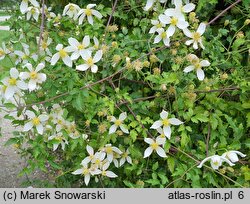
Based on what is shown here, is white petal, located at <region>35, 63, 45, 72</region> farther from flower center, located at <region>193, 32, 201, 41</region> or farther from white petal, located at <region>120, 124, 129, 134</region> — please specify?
flower center, located at <region>193, 32, 201, 41</region>

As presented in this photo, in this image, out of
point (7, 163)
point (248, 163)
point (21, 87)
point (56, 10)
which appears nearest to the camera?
point (21, 87)

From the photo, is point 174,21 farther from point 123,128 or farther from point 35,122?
point 35,122

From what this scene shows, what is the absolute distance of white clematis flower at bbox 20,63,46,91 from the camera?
1392 mm

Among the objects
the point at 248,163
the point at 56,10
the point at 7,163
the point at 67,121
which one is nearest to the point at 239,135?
the point at 248,163

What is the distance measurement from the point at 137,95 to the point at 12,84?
523mm

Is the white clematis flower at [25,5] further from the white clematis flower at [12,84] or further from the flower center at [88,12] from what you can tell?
the white clematis flower at [12,84]

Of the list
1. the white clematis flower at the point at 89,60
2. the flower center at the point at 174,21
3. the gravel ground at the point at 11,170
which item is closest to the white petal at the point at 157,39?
the flower center at the point at 174,21

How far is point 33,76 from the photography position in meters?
1.41

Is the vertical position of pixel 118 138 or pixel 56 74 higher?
pixel 56 74

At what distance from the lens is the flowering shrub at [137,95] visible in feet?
5.02

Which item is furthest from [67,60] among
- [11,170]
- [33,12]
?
[11,170]

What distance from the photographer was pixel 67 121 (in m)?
1.64

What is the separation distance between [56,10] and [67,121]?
74 cm
